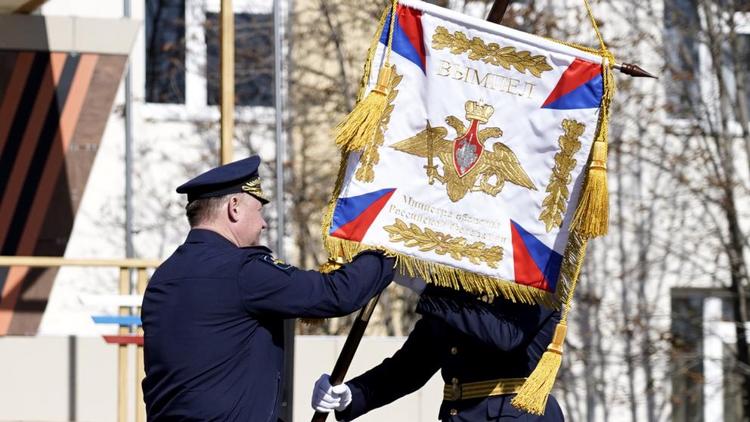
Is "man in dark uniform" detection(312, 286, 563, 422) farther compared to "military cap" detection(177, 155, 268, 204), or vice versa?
"man in dark uniform" detection(312, 286, 563, 422)

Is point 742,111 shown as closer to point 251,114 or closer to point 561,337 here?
point 251,114

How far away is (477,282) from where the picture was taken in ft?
16.6

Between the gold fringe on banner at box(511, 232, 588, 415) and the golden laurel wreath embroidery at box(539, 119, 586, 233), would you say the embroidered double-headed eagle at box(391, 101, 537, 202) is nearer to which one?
the golden laurel wreath embroidery at box(539, 119, 586, 233)

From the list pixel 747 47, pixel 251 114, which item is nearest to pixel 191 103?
pixel 251 114

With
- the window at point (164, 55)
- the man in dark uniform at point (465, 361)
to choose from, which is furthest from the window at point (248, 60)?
the man in dark uniform at point (465, 361)

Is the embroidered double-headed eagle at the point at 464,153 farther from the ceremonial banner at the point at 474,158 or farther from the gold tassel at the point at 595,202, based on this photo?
the gold tassel at the point at 595,202

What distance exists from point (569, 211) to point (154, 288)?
1494 mm

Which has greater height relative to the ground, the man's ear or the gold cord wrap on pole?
the gold cord wrap on pole

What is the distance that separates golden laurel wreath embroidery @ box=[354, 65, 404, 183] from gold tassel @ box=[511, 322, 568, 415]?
0.84 metres

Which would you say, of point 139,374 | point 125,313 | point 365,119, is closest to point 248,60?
point 125,313

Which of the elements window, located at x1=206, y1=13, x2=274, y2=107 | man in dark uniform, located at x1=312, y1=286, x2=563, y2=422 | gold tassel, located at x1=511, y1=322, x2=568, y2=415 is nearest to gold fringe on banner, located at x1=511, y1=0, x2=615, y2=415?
gold tassel, located at x1=511, y1=322, x2=568, y2=415

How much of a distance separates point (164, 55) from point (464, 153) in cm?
678

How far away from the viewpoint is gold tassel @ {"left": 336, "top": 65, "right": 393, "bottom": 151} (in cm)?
485

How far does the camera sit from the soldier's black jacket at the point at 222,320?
455cm
